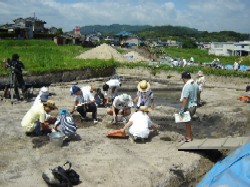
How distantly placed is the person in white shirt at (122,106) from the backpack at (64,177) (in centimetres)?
464

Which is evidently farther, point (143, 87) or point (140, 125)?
point (143, 87)

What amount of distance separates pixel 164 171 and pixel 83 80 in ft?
60.8

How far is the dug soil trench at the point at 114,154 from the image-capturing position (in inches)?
316

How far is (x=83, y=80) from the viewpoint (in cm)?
2633

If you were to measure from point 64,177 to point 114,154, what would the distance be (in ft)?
7.45

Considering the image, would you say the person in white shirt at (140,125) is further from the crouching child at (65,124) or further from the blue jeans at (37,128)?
the blue jeans at (37,128)

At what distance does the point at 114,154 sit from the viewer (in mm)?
9398

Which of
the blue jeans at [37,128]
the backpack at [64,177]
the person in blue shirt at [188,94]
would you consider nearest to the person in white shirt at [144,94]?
the person in blue shirt at [188,94]

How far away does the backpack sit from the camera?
24.1ft

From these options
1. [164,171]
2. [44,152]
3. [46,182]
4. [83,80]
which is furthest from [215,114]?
[83,80]

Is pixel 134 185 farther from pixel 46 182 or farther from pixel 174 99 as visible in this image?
pixel 174 99

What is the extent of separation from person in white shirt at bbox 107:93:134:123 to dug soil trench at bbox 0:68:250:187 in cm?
43

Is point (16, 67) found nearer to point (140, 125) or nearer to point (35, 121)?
point (35, 121)

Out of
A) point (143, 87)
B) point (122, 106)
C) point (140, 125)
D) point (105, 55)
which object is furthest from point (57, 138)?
point (105, 55)
